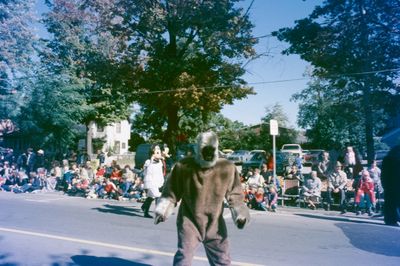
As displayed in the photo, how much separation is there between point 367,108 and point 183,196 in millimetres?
17825

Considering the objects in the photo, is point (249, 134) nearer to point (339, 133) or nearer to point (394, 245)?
point (339, 133)

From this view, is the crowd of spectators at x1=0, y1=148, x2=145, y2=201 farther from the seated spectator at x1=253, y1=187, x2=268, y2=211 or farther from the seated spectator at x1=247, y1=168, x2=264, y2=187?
the seated spectator at x1=253, y1=187, x2=268, y2=211

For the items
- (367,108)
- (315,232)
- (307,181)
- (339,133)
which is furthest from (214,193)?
(339,133)

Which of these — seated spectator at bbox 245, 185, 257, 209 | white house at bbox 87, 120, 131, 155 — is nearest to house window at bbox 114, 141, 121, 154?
white house at bbox 87, 120, 131, 155

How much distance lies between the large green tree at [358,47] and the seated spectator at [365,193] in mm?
7338

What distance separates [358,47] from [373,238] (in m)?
13.7

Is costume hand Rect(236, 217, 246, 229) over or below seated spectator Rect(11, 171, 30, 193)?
over

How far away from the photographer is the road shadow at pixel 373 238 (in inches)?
274

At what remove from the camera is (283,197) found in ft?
46.2

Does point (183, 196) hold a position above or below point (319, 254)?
above

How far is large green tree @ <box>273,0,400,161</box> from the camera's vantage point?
62.6ft

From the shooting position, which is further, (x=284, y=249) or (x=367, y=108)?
(x=367, y=108)

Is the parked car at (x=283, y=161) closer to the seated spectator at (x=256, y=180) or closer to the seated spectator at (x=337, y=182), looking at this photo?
the seated spectator at (x=256, y=180)

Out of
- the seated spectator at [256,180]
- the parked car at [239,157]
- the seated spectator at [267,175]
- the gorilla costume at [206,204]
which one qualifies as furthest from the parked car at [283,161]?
the gorilla costume at [206,204]
